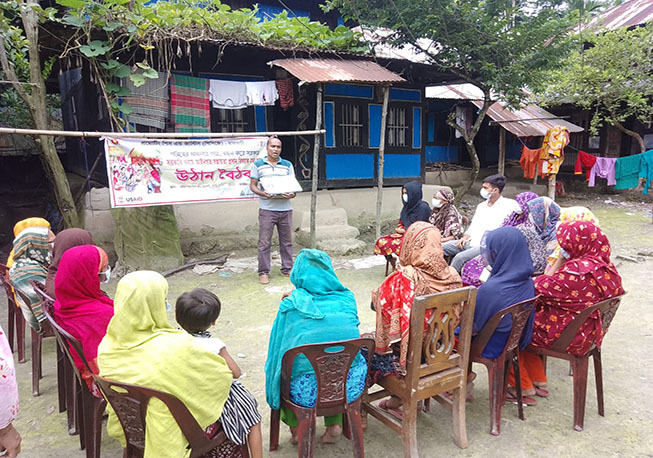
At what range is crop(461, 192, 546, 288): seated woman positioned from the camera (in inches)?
158

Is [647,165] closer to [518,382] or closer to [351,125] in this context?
[351,125]

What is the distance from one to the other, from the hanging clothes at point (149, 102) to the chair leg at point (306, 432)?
6094 mm

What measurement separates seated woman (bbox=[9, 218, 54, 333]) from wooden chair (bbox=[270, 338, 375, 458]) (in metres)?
2.28

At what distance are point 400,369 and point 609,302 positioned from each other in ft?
4.66

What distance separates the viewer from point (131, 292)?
1.88 m

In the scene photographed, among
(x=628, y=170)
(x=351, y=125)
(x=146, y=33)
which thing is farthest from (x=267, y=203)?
(x=628, y=170)

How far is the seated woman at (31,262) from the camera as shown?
3469mm

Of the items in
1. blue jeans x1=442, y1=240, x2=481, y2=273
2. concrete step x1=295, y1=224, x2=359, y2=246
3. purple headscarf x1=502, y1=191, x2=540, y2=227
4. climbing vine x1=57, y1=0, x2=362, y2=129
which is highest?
climbing vine x1=57, y1=0, x2=362, y2=129

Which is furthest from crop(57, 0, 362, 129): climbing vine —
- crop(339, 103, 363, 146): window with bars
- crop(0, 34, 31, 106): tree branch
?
crop(339, 103, 363, 146): window with bars

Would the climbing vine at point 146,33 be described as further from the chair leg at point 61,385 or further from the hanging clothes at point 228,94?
the chair leg at point 61,385

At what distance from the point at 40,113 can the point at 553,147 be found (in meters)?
11.5

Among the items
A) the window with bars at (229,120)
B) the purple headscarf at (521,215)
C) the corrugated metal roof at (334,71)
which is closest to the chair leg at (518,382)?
the purple headscarf at (521,215)

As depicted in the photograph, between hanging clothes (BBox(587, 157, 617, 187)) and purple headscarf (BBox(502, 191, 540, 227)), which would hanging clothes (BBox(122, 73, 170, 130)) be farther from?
hanging clothes (BBox(587, 157, 617, 187))

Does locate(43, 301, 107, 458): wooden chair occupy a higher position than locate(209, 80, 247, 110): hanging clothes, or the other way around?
locate(209, 80, 247, 110): hanging clothes
